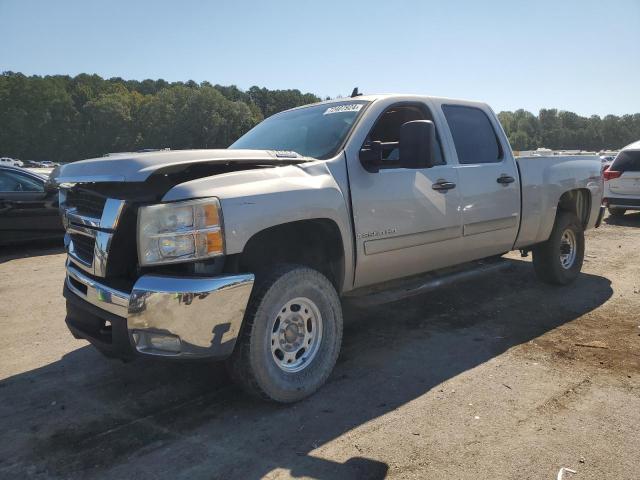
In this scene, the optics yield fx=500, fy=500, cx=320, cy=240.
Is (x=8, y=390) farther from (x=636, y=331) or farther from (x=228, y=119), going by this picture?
(x=228, y=119)

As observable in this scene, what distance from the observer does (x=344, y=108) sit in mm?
4133

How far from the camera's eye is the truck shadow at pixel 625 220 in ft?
37.7

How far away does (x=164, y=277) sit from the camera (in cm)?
270

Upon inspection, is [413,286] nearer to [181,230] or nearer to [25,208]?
[181,230]

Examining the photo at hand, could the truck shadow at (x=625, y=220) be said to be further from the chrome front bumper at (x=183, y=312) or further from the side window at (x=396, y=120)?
the chrome front bumper at (x=183, y=312)

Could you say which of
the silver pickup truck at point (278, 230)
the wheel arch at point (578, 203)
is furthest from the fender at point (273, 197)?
the wheel arch at point (578, 203)

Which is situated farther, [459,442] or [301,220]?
[301,220]

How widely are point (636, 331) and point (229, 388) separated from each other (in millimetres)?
3619

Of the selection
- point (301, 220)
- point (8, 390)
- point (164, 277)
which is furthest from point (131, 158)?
point (8, 390)

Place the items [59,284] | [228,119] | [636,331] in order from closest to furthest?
[636,331] → [59,284] → [228,119]

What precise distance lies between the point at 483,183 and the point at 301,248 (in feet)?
6.50

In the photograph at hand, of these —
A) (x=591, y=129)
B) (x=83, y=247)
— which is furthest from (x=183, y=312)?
(x=591, y=129)

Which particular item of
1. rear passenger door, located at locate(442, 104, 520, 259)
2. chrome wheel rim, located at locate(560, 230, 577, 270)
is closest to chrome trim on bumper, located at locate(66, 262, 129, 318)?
rear passenger door, located at locate(442, 104, 520, 259)

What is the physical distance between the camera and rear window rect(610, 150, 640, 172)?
11.5 meters
